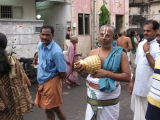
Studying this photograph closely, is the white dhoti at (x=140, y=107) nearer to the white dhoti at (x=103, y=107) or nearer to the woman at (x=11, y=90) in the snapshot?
the white dhoti at (x=103, y=107)

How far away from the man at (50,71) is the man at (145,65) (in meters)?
1.21

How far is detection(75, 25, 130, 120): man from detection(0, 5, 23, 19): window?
10306mm

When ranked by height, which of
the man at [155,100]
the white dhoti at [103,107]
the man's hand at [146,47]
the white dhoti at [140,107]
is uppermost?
the man's hand at [146,47]

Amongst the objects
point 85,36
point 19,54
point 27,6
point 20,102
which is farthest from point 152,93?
point 85,36

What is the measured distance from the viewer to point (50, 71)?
493 cm

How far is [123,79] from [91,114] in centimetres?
58

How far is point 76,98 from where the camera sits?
25.9ft

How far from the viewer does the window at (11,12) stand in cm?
1311

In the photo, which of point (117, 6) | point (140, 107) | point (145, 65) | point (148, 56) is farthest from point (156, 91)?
point (117, 6)

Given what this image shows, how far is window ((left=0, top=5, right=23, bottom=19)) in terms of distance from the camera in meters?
13.1

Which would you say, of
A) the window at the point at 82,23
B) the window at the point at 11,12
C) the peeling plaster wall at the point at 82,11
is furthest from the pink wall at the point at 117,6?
the window at the point at 11,12

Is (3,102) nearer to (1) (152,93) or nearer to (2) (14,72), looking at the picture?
(2) (14,72)

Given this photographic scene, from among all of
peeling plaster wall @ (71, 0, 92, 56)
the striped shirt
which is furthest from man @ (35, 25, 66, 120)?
peeling plaster wall @ (71, 0, 92, 56)

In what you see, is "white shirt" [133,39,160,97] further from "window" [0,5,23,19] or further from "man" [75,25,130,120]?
"window" [0,5,23,19]
